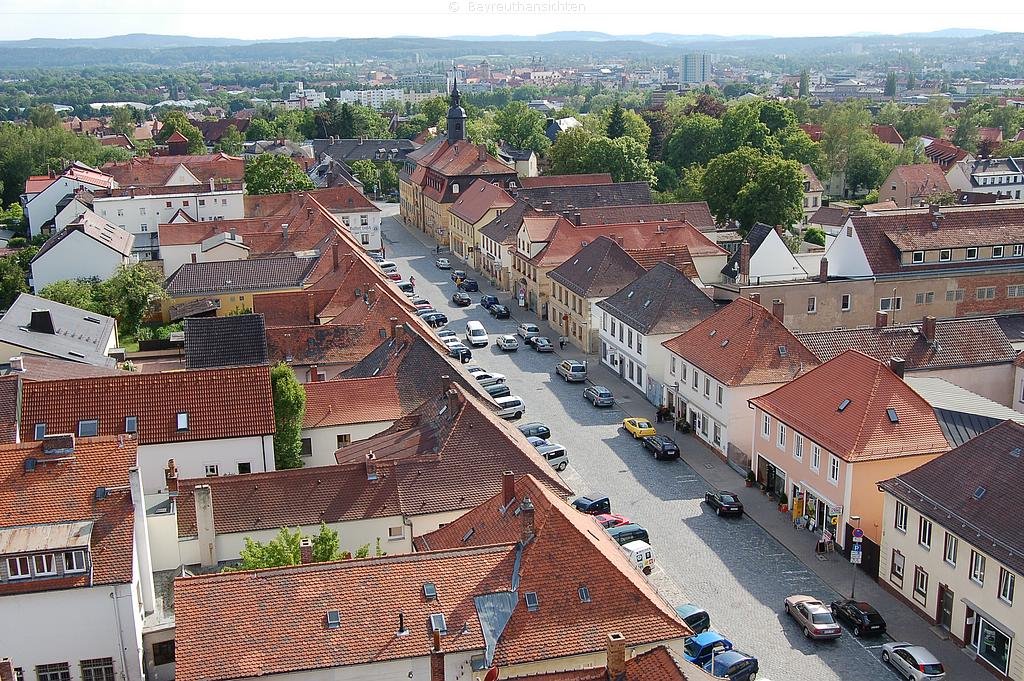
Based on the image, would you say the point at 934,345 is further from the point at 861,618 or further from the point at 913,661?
the point at 913,661

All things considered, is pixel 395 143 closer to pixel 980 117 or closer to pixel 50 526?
pixel 980 117

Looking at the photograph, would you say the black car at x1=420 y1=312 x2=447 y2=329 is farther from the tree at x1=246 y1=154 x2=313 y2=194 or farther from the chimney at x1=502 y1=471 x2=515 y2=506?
the chimney at x1=502 y1=471 x2=515 y2=506

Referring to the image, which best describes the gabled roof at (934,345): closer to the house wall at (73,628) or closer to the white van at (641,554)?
the white van at (641,554)

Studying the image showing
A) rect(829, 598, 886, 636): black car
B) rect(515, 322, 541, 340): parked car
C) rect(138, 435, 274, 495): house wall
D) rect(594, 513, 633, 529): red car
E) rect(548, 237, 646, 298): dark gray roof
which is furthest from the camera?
rect(515, 322, 541, 340): parked car

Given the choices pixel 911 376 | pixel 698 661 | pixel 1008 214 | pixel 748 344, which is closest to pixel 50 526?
pixel 698 661

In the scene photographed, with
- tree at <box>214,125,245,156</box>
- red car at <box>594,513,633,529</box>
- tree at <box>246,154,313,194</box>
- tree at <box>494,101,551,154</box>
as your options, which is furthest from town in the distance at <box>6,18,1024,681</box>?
tree at <box>214,125,245,156</box>

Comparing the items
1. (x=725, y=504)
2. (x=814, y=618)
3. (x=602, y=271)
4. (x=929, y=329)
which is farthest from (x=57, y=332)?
(x=929, y=329)
